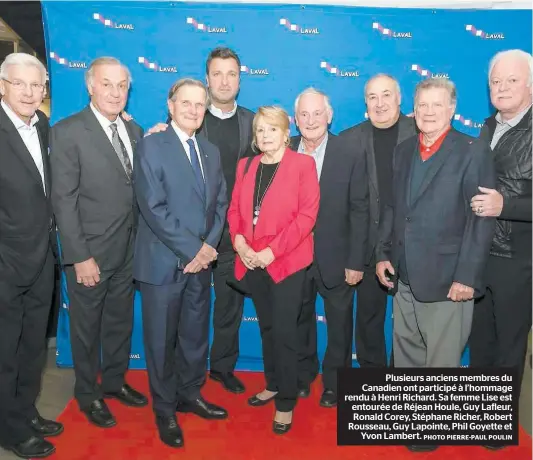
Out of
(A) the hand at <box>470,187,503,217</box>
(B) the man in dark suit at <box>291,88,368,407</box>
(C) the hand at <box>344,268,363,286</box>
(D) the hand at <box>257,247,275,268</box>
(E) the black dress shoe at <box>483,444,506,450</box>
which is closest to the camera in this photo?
(A) the hand at <box>470,187,503,217</box>

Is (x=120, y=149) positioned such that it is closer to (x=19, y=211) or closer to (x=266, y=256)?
(x=19, y=211)

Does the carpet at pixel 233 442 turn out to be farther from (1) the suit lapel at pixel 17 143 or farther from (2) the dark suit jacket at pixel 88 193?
(1) the suit lapel at pixel 17 143

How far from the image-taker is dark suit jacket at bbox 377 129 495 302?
8.28 feet

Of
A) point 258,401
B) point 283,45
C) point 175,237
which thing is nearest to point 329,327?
point 258,401

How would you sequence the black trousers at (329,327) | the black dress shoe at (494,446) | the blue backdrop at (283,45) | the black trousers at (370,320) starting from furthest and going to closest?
the blue backdrop at (283,45) < the black trousers at (370,320) < the black trousers at (329,327) < the black dress shoe at (494,446)

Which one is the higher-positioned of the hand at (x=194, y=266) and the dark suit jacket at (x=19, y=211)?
the dark suit jacket at (x=19, y=211)

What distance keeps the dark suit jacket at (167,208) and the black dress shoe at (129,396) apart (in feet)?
3.33

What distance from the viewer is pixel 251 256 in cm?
273

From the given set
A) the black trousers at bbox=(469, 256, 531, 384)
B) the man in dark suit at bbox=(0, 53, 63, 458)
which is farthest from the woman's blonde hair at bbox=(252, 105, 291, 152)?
the black trousers at bbox=(469, 256, 531, 384)

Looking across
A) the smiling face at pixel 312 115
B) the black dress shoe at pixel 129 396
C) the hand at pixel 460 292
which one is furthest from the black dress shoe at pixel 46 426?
the hand at pixel 460 292

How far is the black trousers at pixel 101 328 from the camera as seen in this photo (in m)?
2.95

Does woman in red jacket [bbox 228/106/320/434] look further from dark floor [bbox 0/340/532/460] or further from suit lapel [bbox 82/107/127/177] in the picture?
dark floor [bbox 0/340/532/460]

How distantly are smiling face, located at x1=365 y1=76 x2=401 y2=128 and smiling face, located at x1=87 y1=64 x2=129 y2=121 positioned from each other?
1.49m

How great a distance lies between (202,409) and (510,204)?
2129mm
